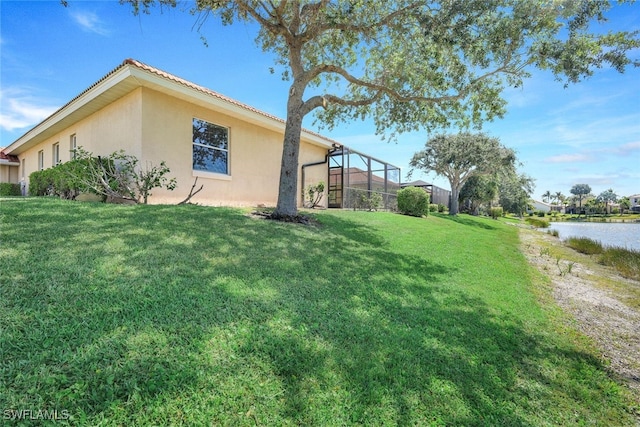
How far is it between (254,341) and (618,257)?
576 inches

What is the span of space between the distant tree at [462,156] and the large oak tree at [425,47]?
637 inches

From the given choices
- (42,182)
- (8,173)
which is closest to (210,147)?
(42,182)

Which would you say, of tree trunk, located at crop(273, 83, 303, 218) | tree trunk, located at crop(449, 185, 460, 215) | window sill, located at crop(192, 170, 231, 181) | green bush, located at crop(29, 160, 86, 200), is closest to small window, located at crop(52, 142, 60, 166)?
green bush, located at crop(29, 160, 86, 200)

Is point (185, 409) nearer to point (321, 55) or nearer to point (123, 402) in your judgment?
point (123, 402)

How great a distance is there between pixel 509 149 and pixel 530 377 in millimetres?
28603

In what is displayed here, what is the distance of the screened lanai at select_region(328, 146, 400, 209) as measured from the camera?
15656mm

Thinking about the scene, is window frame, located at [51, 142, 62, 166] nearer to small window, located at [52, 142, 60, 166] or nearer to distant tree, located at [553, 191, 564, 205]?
small window, located at [52, 142, 60, 166]

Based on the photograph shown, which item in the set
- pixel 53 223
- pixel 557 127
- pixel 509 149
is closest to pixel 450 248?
pixel 53 223

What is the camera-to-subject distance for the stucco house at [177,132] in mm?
8781

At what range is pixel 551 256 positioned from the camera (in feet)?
37.6

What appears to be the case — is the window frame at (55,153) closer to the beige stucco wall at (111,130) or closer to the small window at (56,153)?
the small window at (56,153)

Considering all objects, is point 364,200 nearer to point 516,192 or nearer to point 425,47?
point 425,47

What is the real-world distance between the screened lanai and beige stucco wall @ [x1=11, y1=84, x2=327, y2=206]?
390cm

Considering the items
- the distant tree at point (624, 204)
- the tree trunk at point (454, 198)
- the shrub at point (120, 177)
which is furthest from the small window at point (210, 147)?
the distant tree at point (624, 204)
